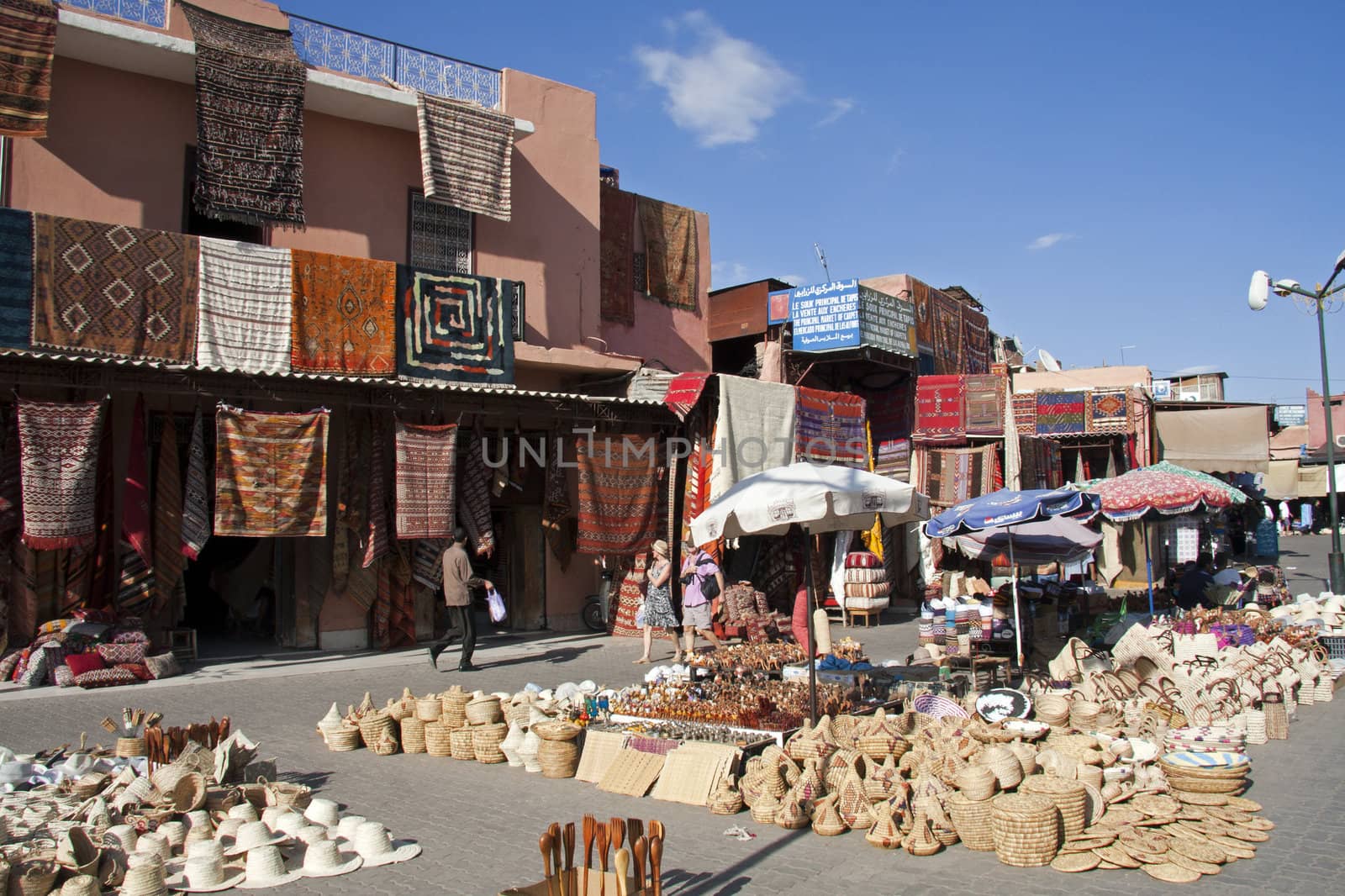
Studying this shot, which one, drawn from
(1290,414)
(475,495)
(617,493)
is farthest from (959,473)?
(1290,414)

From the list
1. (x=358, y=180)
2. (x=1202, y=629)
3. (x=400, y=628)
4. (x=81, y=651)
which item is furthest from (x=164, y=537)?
(x=1202, y=629)

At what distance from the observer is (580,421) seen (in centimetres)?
1426

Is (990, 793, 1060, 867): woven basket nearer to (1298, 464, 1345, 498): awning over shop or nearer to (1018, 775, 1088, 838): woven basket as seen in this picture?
(1018, 775, 1088, 838): woven basket

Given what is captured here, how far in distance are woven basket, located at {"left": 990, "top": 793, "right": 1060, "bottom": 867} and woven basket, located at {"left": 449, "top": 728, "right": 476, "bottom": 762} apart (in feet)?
12.6

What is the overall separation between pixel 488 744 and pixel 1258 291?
50.9 ft

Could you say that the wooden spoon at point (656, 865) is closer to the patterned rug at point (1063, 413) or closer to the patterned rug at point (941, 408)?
the patterned rug at point (941, 408)

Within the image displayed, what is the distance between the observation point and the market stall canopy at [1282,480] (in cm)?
3938

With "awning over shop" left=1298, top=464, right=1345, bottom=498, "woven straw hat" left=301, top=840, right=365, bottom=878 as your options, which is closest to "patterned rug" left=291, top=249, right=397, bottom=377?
"woven straw hat" left=301, top=840, right=365, bottom=878

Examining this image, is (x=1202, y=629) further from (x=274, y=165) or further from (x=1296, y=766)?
(x=274, y=165)

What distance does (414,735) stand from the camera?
297 inches

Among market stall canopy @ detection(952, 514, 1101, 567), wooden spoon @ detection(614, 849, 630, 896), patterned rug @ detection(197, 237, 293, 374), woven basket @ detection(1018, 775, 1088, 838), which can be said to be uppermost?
patterned rug @ detection(197, 237, 293, 374)

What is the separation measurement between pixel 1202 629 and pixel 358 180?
1162 centimetres

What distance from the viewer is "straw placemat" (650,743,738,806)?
612 centimetres

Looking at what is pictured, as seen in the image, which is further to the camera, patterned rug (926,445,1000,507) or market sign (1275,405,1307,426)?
market sign (1275,405,1307,426)
